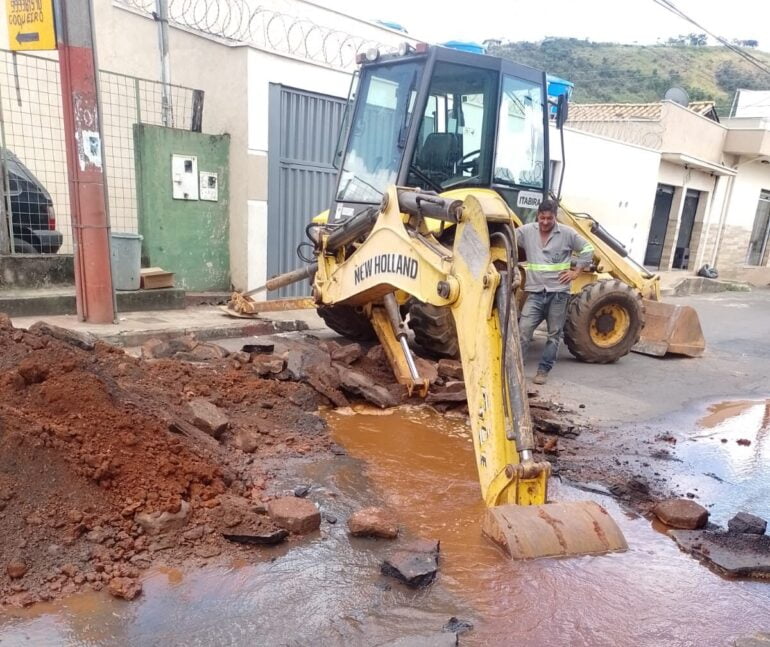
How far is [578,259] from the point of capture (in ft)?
21.4

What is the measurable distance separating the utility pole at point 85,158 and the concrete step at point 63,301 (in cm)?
55

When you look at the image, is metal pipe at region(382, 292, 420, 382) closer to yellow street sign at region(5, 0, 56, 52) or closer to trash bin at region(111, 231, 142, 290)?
trash bin at region(111, 231, 142, 290)

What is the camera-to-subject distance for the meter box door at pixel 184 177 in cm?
860

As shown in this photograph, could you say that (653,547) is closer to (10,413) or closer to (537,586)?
(537,586)

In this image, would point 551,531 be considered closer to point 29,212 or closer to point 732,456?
point 732,456

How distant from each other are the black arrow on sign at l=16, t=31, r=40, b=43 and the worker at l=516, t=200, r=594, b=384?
17.3ft

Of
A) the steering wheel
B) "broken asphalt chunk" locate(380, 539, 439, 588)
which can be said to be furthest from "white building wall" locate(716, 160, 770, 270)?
"broken asphalt chunk" locate(380, 539, 439, 588)

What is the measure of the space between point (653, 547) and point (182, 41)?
29.0 ft

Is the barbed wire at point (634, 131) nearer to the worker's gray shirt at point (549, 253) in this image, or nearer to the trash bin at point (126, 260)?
the worker's gray shirt at point (549, 253)

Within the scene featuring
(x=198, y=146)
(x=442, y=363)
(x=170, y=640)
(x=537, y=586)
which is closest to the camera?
(x=170, y=640)

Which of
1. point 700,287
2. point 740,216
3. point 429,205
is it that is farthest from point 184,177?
point 740,216

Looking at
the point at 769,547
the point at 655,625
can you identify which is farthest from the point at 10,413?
the point at 769,547

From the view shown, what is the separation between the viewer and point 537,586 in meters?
2.92

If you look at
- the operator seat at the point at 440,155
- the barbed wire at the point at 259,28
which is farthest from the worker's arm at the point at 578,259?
the barbed wire at the point at 259,28
